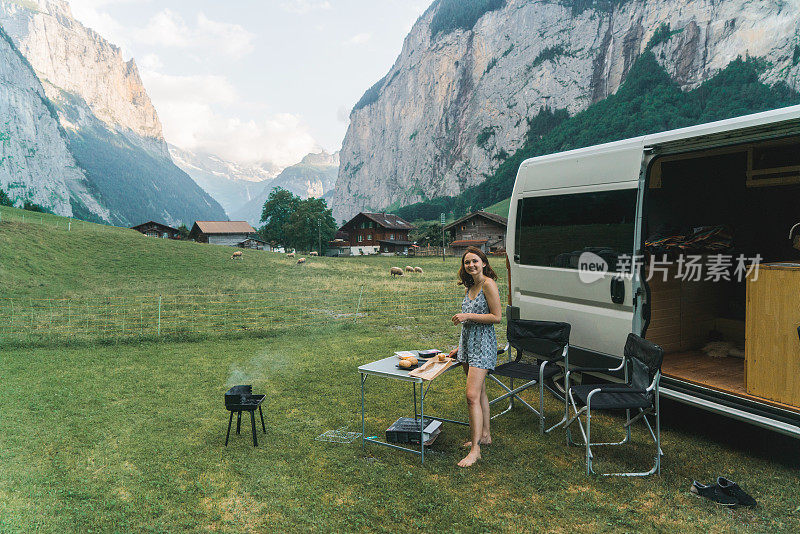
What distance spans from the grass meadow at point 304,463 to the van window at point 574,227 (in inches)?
82.0

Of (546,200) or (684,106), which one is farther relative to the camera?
(684,106)

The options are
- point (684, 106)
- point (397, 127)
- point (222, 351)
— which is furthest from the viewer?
point (397, 127)

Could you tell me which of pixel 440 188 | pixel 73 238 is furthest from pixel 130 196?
pixel 73 238

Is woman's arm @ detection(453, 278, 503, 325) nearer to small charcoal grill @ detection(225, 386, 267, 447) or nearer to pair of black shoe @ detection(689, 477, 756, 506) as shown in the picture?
pair of black shoe @ detection(689, 477, 756, 506)

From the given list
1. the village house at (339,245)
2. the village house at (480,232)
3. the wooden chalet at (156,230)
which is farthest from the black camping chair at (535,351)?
the wooden chalet at (156,230)

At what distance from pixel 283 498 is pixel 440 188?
136 m

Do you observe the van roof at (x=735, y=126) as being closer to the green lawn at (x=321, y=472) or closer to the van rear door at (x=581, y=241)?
the van rear door at (x=581, y=241)

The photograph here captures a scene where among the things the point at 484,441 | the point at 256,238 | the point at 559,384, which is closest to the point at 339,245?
the point at 256,238

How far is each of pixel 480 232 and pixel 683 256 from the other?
48319mm

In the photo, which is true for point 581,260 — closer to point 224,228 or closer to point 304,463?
point 304,463

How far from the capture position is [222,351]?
9172 mm

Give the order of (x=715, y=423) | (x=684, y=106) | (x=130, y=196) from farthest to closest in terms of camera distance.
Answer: (x=130, y=196)
(x=684, y=106)
(x=715, y=423)

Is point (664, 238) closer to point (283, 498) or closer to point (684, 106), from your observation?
point (283, 498)

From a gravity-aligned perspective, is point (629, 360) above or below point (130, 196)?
below
